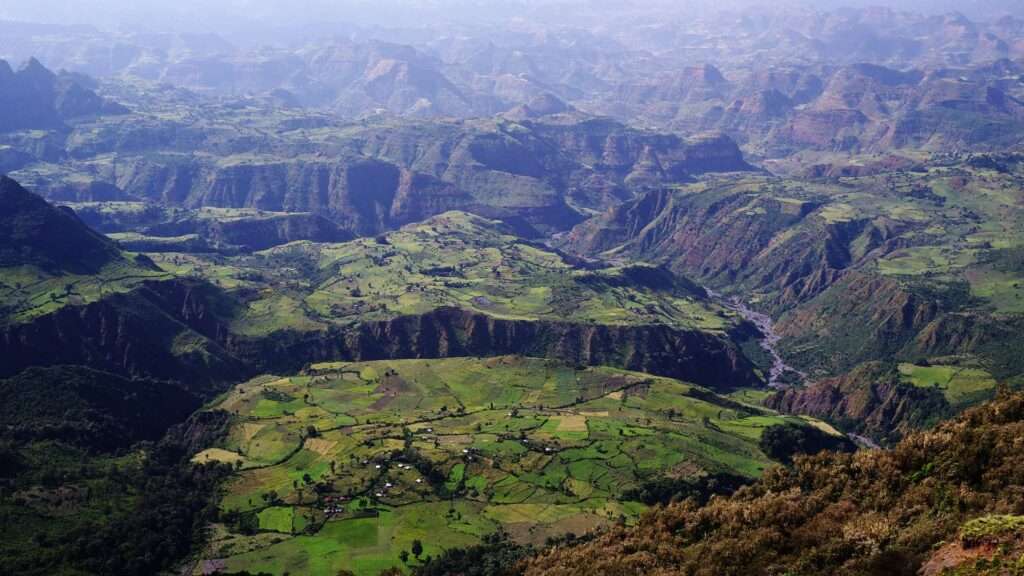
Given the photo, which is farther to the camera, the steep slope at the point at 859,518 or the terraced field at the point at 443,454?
the terraced field at the point at 443,454

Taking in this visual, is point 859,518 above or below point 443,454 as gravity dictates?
above

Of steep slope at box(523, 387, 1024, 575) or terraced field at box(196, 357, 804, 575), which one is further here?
terraced field at box(196, 357, 804, 575)

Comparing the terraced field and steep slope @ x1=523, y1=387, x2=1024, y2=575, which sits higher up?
steep slope @ x1=523, y1=387, x2=1024, y2=575

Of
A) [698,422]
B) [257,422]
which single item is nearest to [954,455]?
[698,422]

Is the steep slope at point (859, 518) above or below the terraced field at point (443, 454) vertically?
above
